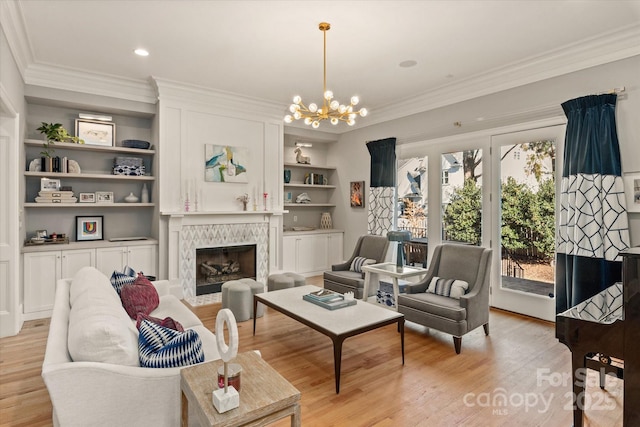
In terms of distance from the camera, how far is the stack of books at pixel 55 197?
444cm

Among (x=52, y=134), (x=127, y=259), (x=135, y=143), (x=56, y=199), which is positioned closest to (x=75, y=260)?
(x=127, y=259)

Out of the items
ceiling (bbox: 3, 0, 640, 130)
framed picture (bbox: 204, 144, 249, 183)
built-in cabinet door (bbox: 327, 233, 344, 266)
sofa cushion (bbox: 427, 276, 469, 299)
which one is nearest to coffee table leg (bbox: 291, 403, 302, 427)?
sofa cushion (bbox: 427, 276, 469, 299)

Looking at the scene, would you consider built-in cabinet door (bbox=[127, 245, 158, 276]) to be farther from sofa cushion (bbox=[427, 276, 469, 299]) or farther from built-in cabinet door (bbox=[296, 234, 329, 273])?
sofa cushion (bbox=[427, 276, 469, 299])

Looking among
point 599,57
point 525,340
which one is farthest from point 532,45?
point 525,340

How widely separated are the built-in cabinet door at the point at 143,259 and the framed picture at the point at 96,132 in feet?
4.84

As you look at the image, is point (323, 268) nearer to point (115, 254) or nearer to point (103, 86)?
point (115, 254)

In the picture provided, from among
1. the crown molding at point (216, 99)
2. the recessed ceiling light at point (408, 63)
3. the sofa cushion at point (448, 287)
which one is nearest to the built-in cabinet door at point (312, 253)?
the crown molding at point (216, 99)

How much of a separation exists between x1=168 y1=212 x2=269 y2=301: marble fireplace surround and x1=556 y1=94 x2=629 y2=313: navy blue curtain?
13.1 feet

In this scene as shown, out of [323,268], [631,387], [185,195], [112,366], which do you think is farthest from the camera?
[323,268]

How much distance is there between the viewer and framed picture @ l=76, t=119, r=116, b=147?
4738 mm

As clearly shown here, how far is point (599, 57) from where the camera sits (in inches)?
139

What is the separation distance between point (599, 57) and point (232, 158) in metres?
4.58

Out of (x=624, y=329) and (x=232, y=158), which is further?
(x=232, y=158)

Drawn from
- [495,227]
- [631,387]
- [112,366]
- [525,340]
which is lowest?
[525,340]
